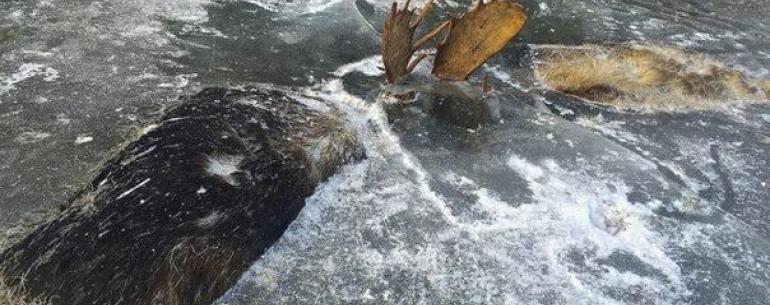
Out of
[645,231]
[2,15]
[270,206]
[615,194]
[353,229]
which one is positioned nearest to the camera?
[270,206]

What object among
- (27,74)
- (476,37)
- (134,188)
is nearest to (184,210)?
(134,188)

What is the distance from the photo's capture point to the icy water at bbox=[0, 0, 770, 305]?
3531 mm

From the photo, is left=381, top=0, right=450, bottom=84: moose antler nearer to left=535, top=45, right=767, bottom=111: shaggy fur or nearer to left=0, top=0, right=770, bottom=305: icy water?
left=0, top=0, right=770, bottom=305: icy water

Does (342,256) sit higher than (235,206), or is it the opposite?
(235,206)

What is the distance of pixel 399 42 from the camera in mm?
5293

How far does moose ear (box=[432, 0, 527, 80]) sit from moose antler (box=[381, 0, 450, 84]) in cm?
20

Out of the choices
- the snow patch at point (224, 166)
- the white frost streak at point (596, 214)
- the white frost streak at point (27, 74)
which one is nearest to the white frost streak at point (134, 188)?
the snow patch at point (224, 166)

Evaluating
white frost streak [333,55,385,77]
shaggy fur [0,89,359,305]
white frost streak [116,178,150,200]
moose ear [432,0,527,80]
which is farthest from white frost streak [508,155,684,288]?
white frost streak [116,178,150,200]

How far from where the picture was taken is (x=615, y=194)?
14.3 feet

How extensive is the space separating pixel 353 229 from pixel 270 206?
530 mm

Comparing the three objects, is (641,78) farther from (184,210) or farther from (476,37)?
(184,210)

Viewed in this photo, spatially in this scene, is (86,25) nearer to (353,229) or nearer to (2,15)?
(2,15)

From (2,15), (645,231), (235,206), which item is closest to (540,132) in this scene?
(645,231)

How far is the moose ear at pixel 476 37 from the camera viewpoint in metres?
5.36
